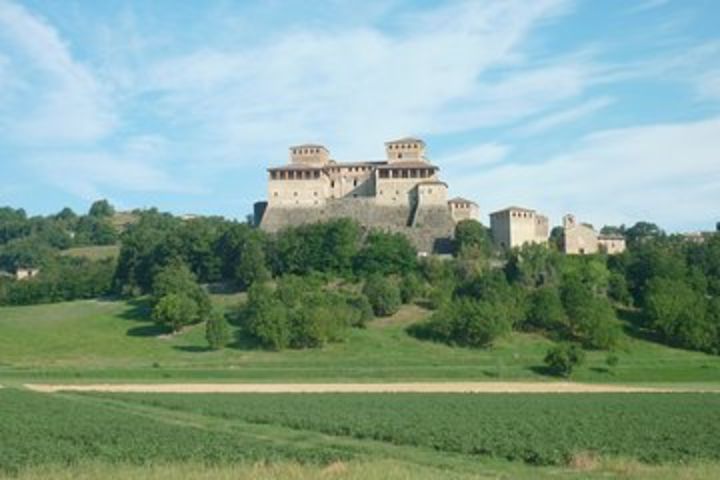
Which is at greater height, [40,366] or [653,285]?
[653,285]

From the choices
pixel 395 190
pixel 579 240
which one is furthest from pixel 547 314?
pixel 395 190

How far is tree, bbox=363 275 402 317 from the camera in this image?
8619cm

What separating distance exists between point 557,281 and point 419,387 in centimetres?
4264

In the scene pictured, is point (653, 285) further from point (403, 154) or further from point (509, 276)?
point (403, 154)

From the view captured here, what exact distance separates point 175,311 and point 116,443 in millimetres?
54540

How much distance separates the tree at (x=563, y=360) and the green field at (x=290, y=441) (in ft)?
68.9

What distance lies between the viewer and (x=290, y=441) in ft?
101

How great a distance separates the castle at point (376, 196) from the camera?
363 ft

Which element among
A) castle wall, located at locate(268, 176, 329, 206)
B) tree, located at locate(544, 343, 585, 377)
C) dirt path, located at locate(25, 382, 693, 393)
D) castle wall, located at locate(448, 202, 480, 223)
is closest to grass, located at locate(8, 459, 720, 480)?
dirt path, located at locate(25, 382, 693, 393)

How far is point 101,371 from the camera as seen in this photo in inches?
2507

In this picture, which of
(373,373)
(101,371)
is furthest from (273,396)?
(101,371)

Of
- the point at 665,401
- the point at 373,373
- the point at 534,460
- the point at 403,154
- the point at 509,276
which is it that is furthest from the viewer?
the point at 403,154

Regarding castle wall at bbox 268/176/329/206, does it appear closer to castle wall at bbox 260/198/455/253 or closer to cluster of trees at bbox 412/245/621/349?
A: castle wall at bbox 260/198/455/253

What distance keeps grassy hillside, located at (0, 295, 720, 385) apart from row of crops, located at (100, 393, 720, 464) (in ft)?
54.8
